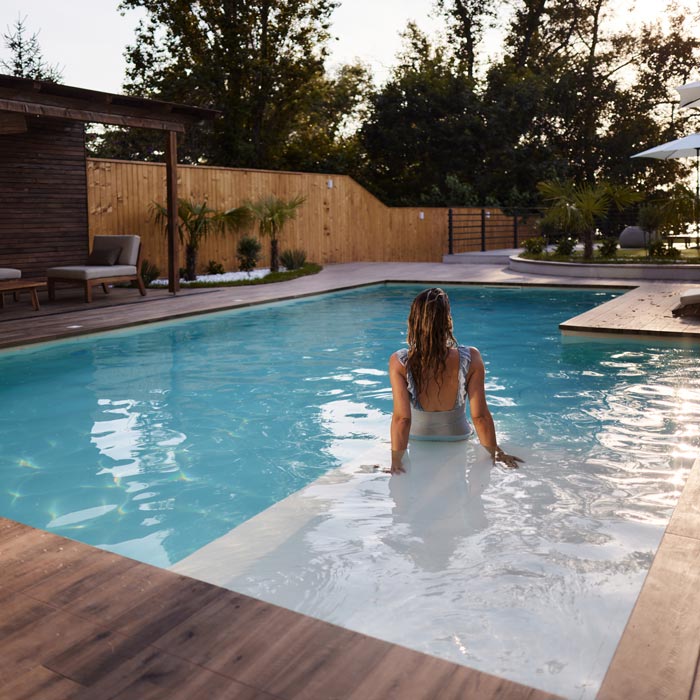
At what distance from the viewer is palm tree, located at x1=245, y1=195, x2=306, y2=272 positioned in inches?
598

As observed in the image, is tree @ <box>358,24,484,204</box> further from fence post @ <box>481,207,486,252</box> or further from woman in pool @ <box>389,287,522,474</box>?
woman in pool @ <box>389,287,522,474</box>

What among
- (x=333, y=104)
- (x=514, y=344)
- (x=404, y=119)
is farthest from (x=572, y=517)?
(x=333, y=104)

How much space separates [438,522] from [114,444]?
8.32 feet

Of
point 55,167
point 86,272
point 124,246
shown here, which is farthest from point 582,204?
point 55,167

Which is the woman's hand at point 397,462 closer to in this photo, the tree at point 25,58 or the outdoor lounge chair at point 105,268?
the outdoor lounge chair at point 105,268

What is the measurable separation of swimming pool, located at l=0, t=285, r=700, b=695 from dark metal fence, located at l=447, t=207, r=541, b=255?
11558mm

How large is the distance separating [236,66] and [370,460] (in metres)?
20.6

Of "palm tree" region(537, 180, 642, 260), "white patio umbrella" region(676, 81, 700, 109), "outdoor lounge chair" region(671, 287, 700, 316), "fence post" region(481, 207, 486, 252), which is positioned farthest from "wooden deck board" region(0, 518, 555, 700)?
"fence post" region(481, 207, 486, 252)

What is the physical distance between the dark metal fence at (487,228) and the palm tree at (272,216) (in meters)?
5.10

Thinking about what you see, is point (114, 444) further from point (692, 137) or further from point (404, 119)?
point (404, 119)

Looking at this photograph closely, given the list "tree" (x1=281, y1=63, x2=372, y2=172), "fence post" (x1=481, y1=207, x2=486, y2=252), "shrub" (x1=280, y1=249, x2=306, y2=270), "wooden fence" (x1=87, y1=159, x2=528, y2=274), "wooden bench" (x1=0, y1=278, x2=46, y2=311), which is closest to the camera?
"wooden bench" (x1=0, y1=278, x2=46, y2=311)

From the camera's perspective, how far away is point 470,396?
3838 mm

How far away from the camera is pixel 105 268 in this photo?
35.3 ft

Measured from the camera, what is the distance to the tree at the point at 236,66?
2253 centimetres
